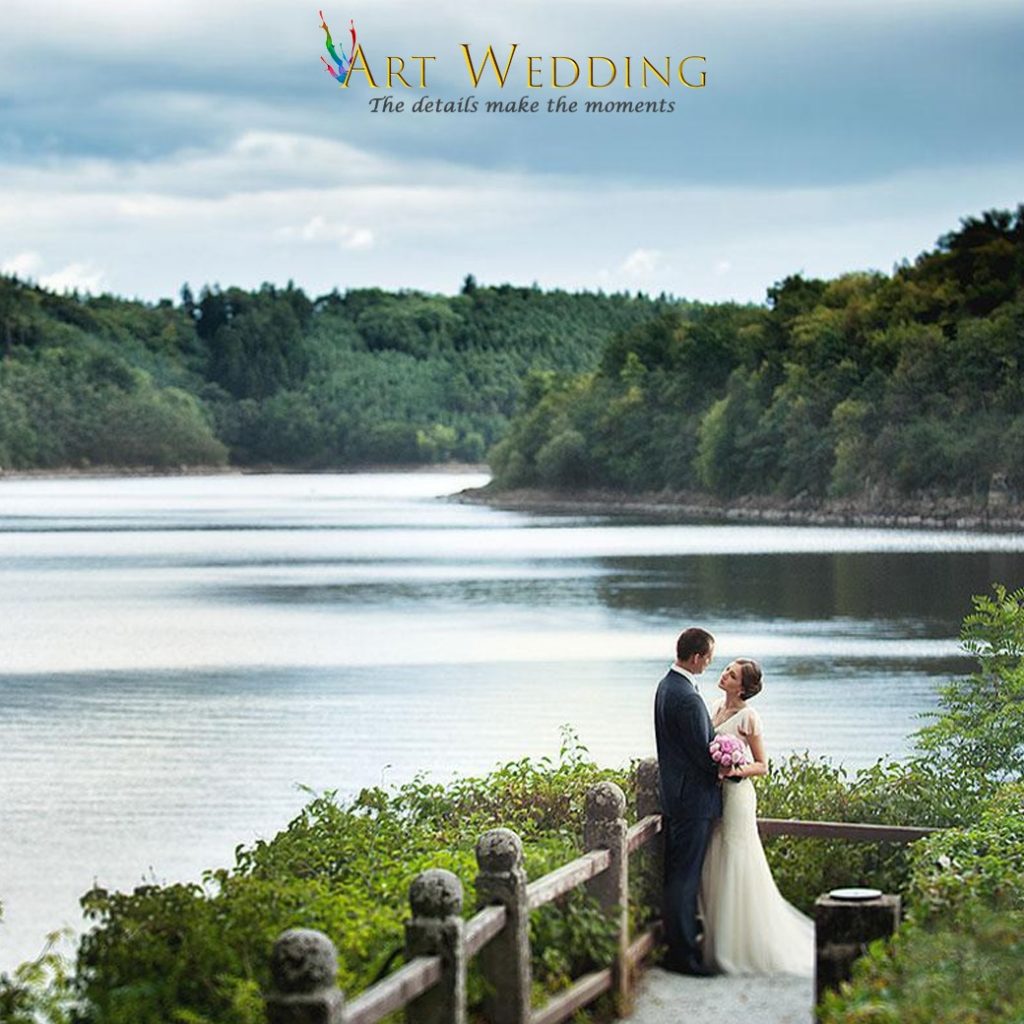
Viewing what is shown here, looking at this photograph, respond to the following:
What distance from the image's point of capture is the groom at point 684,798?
8.62 metres

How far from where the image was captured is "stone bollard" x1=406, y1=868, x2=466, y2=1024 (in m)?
6.29

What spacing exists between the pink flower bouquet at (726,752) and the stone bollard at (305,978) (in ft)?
11.4

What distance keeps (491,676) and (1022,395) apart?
237 ft

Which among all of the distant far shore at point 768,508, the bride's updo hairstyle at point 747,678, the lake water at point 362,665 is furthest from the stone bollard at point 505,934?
the distant far shore at point 768,508

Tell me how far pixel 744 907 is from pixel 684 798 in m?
0.52

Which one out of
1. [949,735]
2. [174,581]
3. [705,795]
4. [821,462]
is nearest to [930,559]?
[174,581]

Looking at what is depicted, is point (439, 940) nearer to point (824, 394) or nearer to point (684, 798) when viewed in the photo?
point (684, 798)

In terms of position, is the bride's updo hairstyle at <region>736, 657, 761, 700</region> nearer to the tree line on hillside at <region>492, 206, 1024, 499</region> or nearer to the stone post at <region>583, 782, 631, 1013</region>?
the stone post at <region>583, 782, 631, 1013</region>

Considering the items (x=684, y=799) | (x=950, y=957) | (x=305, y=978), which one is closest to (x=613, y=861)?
(x=684, y=799)

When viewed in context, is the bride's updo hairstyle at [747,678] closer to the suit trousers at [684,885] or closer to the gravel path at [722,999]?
the suit trousers at [684,885]

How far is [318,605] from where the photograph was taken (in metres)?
50.3

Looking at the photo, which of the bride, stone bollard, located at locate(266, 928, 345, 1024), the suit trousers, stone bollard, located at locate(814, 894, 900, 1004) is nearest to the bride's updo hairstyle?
the bride

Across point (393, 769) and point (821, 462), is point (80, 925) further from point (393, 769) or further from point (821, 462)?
point (821, 462)

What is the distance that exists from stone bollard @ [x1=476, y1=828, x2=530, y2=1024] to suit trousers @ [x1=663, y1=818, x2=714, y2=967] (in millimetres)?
1749
